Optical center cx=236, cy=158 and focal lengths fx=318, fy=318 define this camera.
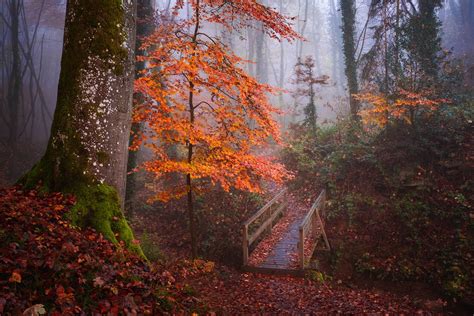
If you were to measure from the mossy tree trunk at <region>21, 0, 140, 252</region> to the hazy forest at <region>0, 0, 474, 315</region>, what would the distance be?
0.07 ft

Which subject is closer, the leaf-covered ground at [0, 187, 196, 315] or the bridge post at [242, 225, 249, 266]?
the leaf-covered ground at [0, 187, 196, 315]

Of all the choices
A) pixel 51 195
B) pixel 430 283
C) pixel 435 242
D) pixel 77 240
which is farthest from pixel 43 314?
pixel 435 242

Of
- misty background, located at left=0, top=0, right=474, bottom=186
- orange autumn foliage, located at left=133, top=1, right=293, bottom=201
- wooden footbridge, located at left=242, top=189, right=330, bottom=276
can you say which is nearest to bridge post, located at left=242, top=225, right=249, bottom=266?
wooden footbridge, located at left=242, top=189, right=330, bottom=276

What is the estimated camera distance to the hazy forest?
4.15 metres

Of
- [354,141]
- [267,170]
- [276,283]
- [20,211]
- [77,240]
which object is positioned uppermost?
[354,141]

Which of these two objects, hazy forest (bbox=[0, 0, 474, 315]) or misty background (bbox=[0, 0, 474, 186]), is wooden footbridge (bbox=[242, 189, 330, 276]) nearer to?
hazy forest (bbox=[0, 0, 474, 315])

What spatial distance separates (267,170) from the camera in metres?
8.13

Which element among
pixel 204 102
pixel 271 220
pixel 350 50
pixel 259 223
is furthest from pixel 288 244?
pixel 350 50

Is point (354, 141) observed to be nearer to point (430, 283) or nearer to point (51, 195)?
point (430, 283)

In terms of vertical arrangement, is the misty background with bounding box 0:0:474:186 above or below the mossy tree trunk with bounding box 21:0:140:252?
above

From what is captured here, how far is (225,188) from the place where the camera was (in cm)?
816

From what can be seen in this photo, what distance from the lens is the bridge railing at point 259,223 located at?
9617mm

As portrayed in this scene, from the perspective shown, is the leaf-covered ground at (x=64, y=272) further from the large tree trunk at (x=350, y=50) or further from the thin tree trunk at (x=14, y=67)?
the thin tree trunk at (x=14, y=67)

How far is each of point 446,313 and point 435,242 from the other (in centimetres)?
242
